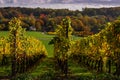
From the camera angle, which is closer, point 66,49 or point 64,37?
point 64,37

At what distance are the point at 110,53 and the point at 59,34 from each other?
15.3m

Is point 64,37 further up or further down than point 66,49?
further up

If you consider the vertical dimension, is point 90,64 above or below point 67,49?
Answer: below

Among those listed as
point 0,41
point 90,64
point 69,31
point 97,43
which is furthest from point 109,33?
point 0,41

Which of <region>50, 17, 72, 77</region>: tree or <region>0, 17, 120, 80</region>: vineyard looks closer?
<region>0, 17, 120, 80</region>: vineyard

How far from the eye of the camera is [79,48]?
142 m

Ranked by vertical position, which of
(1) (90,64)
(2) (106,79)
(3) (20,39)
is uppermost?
(3) (20,39)

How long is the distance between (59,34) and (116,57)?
15954 millimetres

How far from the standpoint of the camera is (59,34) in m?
101

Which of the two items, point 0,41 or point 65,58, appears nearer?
point 65,58

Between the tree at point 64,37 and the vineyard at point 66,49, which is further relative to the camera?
the tree at point 64,37

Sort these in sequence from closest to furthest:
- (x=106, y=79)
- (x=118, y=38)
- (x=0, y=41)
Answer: (x=106, y=79) < (x=118, y=38) < (x=0, y=41)

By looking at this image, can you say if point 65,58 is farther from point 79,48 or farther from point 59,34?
point 79,48

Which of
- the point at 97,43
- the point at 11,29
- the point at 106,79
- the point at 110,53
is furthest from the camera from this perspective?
the point at 97,43
